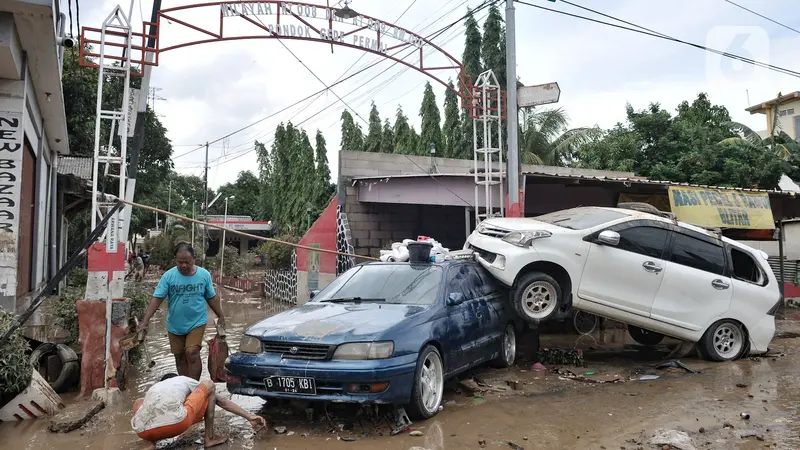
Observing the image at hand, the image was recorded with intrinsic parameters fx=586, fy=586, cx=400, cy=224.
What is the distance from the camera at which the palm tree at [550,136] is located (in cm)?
2497

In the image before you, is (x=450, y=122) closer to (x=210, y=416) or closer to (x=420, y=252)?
(x=420, y=252)

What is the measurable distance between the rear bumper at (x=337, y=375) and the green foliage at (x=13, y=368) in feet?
6.51

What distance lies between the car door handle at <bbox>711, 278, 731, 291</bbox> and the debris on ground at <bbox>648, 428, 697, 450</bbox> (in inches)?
132

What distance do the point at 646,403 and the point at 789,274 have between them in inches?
616

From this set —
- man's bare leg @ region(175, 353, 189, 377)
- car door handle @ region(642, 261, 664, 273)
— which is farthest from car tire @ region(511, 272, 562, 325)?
man's bare leg @ region(175, 353, 189, 377)

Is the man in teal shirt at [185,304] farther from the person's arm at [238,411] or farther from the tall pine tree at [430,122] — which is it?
the tall pine tree at [430,122]

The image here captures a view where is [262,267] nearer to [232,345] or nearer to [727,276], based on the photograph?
[232,345]

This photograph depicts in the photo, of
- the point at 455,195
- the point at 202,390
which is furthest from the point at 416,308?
the point at 455,195

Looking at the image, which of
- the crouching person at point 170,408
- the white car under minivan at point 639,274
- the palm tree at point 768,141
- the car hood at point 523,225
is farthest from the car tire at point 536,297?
the palm tree at point 768,141

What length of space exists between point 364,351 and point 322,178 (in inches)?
1293

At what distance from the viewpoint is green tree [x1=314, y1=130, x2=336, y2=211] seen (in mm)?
36625

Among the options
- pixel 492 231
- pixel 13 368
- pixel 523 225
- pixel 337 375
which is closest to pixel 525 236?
pixel 523 225

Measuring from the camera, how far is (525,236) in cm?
704

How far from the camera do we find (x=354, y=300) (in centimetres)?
600
